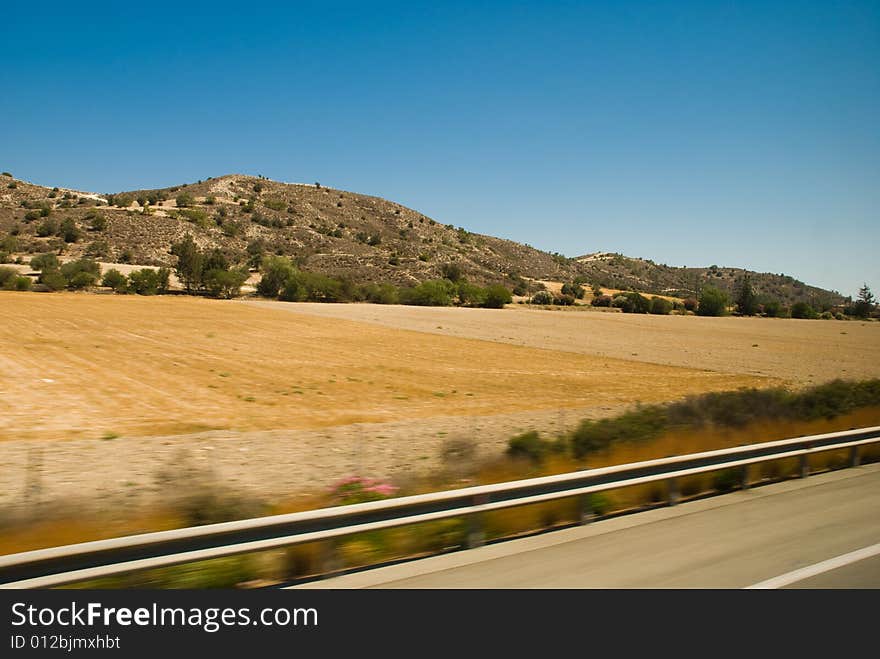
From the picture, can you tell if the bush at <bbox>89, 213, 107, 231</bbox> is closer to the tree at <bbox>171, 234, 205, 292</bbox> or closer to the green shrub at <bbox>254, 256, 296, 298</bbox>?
the tree at <bbox>171, 234, 205, 292</bbox>

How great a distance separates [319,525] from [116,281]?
2802 inches

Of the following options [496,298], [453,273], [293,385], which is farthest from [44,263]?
[293,385]

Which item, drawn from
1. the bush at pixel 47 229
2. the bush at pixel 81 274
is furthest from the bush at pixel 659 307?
the bush at pixel 47 229

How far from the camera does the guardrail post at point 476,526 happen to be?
686cm

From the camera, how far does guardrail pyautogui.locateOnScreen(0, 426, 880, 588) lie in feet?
15.7

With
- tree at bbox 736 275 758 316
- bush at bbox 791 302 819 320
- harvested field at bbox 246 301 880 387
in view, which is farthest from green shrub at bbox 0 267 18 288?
bush at bbox 791 302 819 320

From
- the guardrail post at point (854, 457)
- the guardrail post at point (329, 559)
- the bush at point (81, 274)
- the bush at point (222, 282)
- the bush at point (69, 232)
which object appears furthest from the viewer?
the bush at point (69, 232)

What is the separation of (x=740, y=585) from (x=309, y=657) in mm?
Result: 3557

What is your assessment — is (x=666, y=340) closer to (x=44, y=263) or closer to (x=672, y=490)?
(x=672, y=490)

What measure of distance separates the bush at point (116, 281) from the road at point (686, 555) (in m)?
70.0

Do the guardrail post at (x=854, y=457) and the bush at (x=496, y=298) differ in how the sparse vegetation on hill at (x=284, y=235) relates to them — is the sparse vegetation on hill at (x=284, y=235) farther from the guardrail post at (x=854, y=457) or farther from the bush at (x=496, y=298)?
the guardrail post at (x=854, y=457)

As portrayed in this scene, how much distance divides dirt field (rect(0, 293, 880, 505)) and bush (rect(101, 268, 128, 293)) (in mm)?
20650

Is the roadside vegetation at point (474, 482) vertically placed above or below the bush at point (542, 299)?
below

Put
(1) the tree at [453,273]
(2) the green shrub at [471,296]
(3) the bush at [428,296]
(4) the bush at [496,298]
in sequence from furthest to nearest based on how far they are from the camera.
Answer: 1. (1) the tree at [453,273]
2. (2) the green shrub at [471,296]
3. (4) the bush at [496,298]
4. (3) the bush at [428,296]
